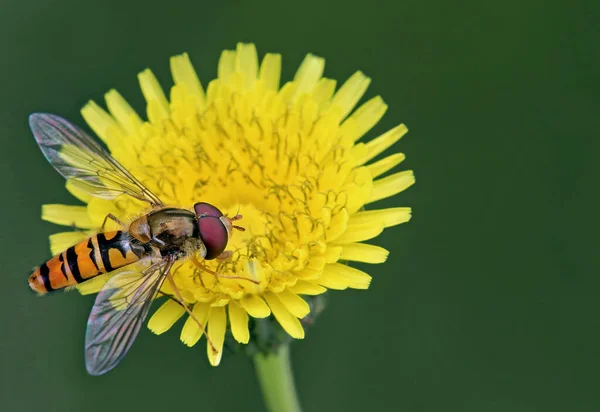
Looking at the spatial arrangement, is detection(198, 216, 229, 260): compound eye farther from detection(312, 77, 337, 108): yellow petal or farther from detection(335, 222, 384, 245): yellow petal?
detection(312, 77, 337, 108): yellow petal

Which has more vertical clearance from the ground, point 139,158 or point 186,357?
point 139,158

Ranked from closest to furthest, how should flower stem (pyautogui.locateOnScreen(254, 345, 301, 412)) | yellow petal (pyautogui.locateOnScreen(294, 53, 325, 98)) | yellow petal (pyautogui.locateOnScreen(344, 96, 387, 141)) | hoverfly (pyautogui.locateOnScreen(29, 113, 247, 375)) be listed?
hoverfly (pyautogui.locateOnScreen(29, 113, 247, 375)) → flower stem (pyautogui.locateOnScreen(254, 345, 301, 412)) → yellow petal (pyautogui.locateOnScreen(344, 96, 387, 141)) → yellow petal (pyautogui.locateOnScreen(294, 53, 325, 98))

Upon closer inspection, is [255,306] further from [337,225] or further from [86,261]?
[86,261]

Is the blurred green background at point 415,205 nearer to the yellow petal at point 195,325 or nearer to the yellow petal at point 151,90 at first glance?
the yellow petal at point 151,90

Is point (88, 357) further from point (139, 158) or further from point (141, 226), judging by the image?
point (139, 158)

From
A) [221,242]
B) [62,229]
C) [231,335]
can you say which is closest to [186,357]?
[62,229]

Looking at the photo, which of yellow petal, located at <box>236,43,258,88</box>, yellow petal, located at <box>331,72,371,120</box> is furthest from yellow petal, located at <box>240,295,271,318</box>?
yellow petal, located at <box>236,43,258,88</box>

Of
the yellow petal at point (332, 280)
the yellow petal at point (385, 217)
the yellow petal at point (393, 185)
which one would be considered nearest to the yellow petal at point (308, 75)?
the yellow petal at point (393, 185)
